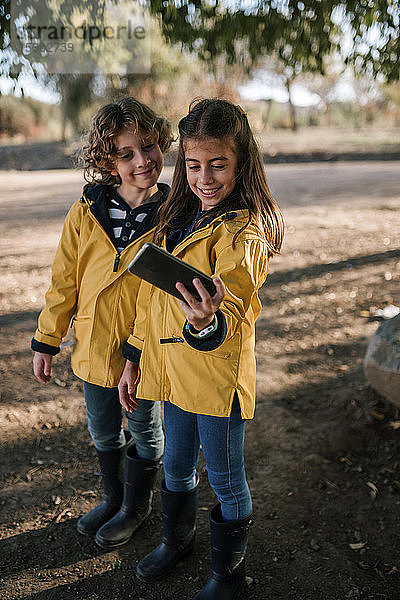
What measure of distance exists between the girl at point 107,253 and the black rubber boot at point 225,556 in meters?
0.50

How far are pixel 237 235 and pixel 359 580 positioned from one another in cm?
157

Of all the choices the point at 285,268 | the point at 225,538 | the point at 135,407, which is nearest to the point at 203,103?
the point at 135,407

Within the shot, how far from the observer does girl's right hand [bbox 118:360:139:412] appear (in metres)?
2.18

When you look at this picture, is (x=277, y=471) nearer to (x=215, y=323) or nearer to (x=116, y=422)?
(x=116, y=422)

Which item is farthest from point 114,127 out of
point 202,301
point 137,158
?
point 202,301

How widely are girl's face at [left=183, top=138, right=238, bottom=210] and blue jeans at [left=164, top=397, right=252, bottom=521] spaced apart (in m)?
0.71

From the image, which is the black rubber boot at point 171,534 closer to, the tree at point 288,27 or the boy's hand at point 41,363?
the boy's hand at point 41,363

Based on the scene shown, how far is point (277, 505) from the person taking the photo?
2793mm

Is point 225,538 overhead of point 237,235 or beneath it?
beneath

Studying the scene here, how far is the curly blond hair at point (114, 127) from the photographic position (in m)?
2.13

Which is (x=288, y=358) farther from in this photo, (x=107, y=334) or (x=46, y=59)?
(x=46, y=59)

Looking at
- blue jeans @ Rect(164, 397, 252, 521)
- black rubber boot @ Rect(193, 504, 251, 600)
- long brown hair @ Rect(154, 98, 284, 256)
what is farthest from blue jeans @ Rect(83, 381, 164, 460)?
long brown hair @ Rect(154, 98, 284, 256)

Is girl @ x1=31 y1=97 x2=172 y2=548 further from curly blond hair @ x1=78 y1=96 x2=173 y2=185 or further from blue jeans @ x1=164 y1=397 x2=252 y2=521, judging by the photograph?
blue jeans @ x1=164 y1=397 x2=252 y2=521

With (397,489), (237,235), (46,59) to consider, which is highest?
(46,59)
